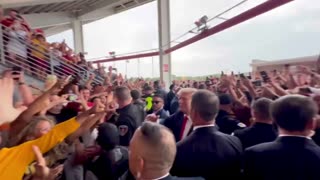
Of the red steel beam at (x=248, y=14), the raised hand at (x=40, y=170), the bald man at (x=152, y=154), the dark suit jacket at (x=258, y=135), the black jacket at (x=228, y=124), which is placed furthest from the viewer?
the red steel beam at (x=248, y=14)

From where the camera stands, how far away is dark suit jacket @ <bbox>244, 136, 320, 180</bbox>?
2293 millimetres

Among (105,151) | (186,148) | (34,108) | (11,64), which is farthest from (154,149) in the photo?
(11,64)

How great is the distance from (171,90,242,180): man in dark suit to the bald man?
2.57 feet

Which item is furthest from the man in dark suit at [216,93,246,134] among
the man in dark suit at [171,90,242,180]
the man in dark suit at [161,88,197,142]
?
the man in dark suit at [171,90,242,180]

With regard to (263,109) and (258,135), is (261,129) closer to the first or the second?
(258,135)

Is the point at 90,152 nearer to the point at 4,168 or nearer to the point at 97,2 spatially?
the point at 4,168

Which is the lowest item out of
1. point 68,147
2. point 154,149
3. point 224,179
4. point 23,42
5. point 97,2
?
point 224,179

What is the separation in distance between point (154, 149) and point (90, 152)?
4.30 ft

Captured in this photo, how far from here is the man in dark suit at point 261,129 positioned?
3.14m

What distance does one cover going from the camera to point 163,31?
58.6 ft

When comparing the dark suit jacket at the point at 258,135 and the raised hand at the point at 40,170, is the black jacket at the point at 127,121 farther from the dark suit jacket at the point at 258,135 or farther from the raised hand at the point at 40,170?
the raised hand at the point at 40,170

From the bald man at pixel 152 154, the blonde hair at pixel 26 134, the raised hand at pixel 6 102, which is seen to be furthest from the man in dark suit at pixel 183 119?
the bald man at pixel 152 154

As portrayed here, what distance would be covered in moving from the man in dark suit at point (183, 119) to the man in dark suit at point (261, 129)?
2.30 feet

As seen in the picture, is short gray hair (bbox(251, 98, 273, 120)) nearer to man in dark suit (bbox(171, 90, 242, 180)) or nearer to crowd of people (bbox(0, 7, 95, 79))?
man in dark suit (bbox(171, 90, 242, 180))
